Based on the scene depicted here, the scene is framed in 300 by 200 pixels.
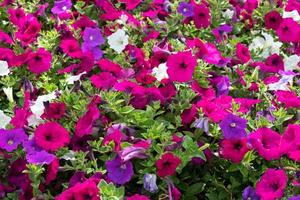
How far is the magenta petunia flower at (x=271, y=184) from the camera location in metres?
2.18

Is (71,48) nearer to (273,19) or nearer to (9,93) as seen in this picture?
(9,93)

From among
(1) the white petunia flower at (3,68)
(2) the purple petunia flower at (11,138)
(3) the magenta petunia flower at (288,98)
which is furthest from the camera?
(1) the white petunia flower at (3,68)

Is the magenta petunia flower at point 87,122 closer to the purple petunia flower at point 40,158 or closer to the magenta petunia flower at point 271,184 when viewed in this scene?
the purple petunia flower at point 40,158

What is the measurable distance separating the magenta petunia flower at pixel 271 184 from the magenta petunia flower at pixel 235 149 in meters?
0.12

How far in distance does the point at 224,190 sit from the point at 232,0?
179cm

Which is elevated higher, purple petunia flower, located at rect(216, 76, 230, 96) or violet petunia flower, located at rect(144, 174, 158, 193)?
violet petunia flower, located at rect(144, 174, 158, 193)

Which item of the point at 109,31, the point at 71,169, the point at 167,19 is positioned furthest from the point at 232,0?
the point at 71,169

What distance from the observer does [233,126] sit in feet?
7.72

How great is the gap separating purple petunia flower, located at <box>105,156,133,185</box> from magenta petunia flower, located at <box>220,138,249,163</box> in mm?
347

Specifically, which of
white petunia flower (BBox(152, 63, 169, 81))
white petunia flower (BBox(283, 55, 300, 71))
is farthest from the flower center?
white petunia flower (BBox(283, 55, 300, 71))

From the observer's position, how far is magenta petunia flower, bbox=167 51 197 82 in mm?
2603

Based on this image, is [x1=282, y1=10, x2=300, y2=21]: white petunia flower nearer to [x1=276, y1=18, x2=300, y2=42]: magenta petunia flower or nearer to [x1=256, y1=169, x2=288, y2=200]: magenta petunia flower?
[x1=276, y1=18, x2=300, y2=42]: magenta petunia flower

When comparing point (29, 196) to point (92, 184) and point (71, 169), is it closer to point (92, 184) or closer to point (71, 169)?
point (71, 169)

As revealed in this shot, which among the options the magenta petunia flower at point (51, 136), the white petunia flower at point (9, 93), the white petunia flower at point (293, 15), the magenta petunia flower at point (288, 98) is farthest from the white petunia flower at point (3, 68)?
the white petunia flower at point (293, 15)
